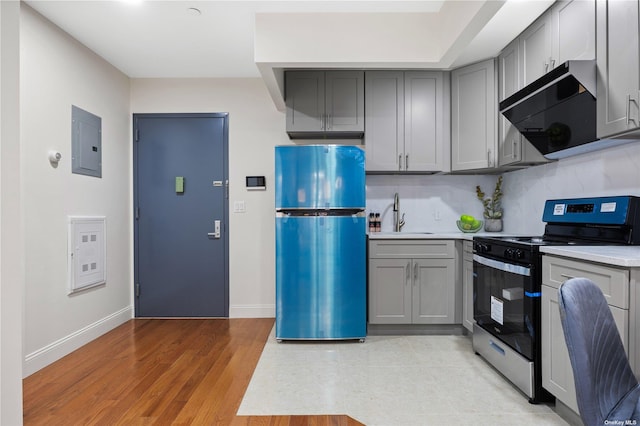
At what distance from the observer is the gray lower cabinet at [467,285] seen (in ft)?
9.95

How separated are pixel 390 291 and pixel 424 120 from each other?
64.5 inches

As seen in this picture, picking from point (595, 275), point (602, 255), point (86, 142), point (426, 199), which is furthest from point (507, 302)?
point (86, 142)

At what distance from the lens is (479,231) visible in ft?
11.7

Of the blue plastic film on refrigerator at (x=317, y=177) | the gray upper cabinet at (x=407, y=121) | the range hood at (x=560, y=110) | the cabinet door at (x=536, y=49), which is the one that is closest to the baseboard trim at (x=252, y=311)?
the blue plastic film on refrigerator at (x=317, y=177)

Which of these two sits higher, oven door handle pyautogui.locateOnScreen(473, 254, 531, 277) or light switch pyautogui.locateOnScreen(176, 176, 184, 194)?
light switch pyautogui.locateOnScreen(176, 176, 184, 194)

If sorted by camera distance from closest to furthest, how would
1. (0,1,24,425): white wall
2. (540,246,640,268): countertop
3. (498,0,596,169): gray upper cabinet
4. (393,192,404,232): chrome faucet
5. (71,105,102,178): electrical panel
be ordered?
(0,1,24,425): white wall → (540,246,640,268): countertop → (498,0,596,169): gray upper cabinet → (71,105,102,178): electrical panel → (393,192,404,232): chrome faucet

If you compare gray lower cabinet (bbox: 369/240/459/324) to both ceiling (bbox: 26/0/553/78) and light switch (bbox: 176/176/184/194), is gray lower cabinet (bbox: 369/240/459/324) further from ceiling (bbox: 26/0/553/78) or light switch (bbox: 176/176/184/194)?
light switch (bbox: 176/176/184/194)

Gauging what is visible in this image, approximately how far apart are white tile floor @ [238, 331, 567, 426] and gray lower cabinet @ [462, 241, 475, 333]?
189mm

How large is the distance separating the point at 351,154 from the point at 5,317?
2.44 m

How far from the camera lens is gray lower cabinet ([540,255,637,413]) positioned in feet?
4.98

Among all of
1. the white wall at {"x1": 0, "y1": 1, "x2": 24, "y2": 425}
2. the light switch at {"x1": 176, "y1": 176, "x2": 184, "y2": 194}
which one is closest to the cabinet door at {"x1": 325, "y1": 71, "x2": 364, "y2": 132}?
the light switch at {"x1": 176, "y1": 176, "x2": 184, "y2": 194}

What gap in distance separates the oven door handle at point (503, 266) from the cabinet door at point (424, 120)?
1075 mm

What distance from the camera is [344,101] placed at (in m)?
3.38

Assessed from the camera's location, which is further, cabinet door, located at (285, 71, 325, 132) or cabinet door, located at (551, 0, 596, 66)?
cabinet door, located at (285, 71, 325, 132)
